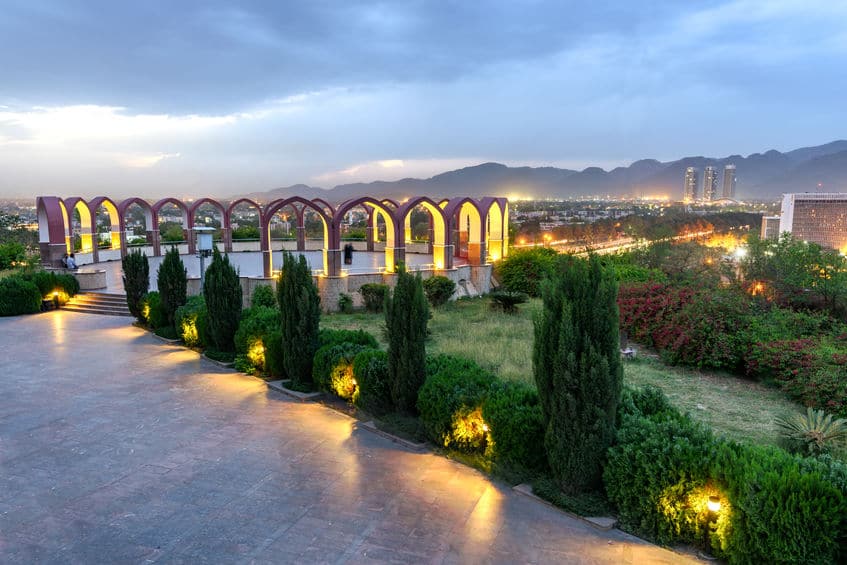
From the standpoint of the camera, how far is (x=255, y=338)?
34.7ft

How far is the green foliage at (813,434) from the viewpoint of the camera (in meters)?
6.09

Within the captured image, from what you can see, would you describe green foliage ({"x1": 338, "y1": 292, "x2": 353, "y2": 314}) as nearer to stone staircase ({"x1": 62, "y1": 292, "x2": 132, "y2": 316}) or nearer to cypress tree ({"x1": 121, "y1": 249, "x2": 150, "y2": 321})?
cypress tree ({"x1": 121, "y1": 249, "x2": 150, "y2": 321})

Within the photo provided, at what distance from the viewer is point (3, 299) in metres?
16.0

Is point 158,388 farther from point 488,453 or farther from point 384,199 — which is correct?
point 384,199

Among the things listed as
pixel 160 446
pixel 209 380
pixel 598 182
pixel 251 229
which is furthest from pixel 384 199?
pixel 598 182

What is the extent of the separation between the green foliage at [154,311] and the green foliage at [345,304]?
5.09 metres

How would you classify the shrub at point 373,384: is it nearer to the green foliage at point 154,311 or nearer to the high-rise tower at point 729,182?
the green foliage at point 154,311

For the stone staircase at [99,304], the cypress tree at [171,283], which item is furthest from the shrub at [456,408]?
the stone staircase at [99,304]

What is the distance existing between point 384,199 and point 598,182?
133497mm

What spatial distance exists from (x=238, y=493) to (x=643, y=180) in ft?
552

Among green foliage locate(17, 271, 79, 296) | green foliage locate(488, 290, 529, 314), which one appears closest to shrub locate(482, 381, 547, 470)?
green foliage locate(488, 290, 529, 314)

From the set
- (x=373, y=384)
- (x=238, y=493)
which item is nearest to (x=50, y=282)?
(x=373, y=384)

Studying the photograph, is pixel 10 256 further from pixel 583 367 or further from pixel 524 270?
pixel 583 367

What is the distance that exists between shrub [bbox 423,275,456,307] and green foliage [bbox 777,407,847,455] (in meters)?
11.7
